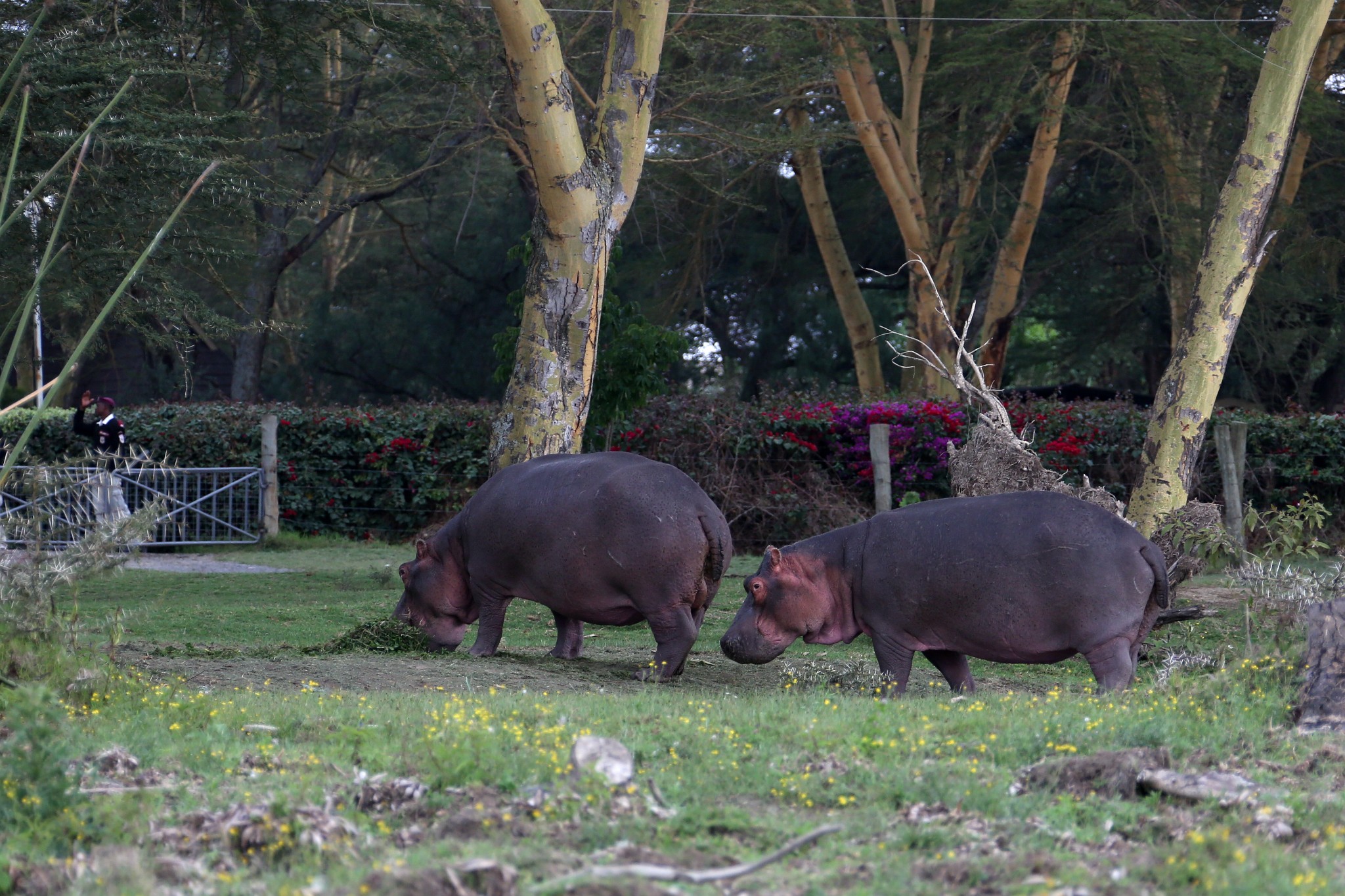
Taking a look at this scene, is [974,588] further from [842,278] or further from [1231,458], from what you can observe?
[842,278]

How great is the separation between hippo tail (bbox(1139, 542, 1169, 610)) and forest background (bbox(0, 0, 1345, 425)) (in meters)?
7.00

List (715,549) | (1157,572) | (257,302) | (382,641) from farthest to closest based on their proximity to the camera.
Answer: (257,302) → (382,641) → (715,549) → (1157,572)

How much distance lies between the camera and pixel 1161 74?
1802cm

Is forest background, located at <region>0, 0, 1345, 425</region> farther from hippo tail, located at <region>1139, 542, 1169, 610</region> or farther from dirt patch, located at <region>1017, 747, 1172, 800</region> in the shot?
dirt patch, located at <region>1017, 747, 1172, 800</region>

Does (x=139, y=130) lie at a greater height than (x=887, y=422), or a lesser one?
greater

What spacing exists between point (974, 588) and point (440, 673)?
316 cm

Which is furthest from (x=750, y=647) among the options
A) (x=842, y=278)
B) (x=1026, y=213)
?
(x=842, y=278)

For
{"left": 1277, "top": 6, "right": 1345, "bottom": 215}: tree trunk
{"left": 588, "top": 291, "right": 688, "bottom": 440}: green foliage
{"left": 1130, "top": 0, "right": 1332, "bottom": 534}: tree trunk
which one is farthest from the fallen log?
{"left": 1277, "top": 6, "right": 1345, "bottom": 215}: tree trunk

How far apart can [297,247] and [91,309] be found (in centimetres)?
1614

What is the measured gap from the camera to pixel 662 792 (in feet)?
16.0

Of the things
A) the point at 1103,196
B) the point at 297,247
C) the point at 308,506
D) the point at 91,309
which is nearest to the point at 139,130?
the point at 91,309

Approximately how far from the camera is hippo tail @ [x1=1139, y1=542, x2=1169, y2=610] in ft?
23.8

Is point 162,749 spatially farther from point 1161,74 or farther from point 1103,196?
point 1103,196

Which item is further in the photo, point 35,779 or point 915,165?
point 915,165
